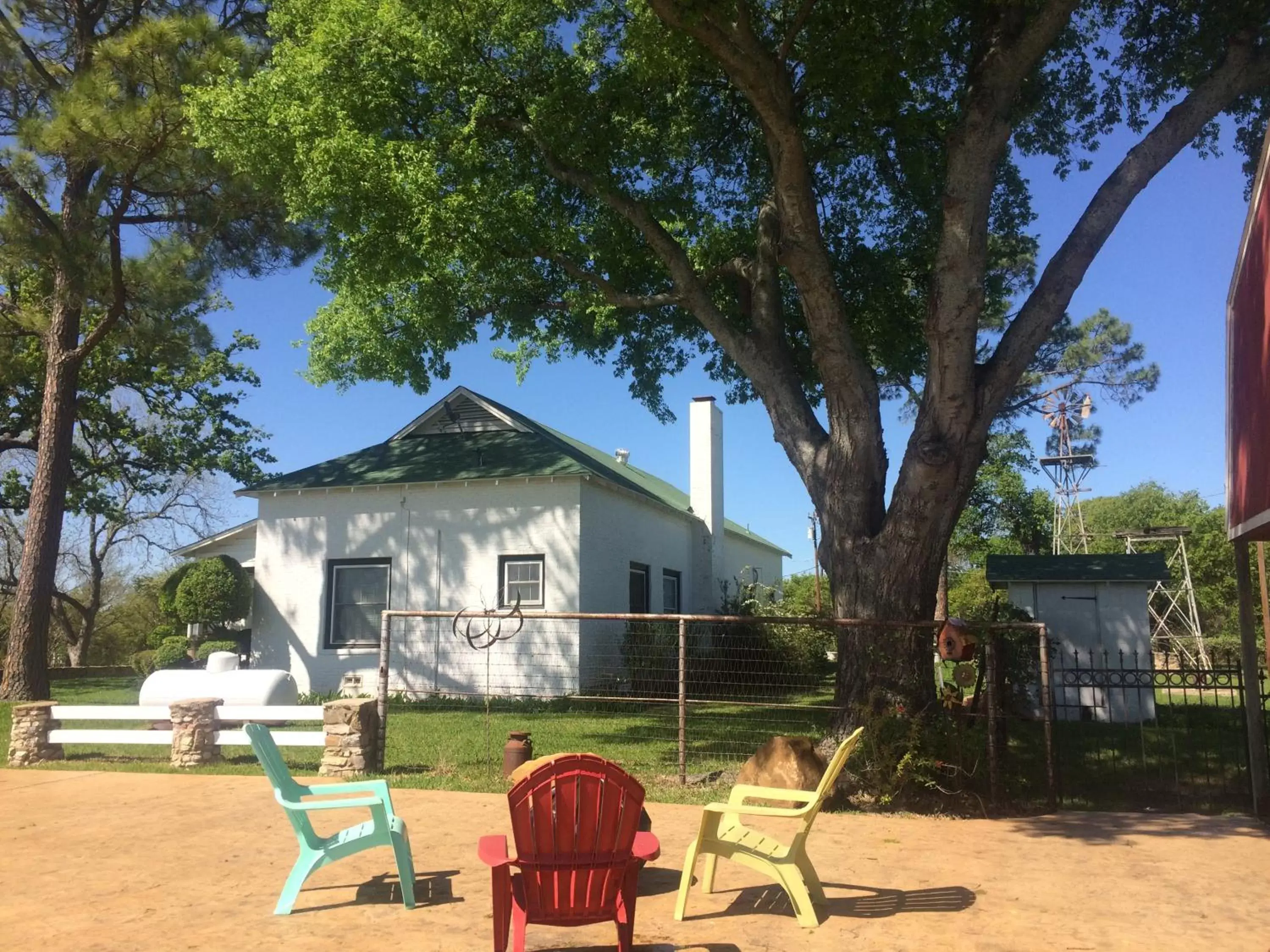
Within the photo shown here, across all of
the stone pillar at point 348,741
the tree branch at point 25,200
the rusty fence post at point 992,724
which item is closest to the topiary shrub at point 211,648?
the tree branch at point 25,200

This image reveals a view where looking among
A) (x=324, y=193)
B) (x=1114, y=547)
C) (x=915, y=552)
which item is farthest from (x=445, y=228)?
(x=1114, y=547)

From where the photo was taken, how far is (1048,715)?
8469 millimetres

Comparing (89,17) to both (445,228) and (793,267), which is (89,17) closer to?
(445,228)

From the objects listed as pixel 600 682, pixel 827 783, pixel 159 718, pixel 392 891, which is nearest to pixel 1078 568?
pixel 600 682

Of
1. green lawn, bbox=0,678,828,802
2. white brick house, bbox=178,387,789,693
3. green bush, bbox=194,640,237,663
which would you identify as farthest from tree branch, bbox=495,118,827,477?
green bush, bbox=194,640,237,663

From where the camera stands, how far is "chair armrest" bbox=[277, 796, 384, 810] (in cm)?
570

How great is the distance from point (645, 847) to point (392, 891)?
86.3 inches

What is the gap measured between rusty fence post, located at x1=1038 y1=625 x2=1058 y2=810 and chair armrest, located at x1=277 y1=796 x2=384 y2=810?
5939 millimetres

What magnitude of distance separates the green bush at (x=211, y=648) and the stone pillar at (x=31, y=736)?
6177mm

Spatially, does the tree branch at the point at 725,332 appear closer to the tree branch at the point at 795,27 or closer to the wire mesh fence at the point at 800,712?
the wire mesh fence at the point at 800,712

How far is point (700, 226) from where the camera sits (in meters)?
13.6

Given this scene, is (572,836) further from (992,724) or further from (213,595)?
(213,595)

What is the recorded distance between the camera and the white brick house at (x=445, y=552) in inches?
669

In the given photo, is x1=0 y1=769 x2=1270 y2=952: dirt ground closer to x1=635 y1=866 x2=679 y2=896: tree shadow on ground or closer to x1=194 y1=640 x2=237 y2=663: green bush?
x1=635 y1=866 x2=679 y2=896: tree shadow on ground
